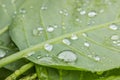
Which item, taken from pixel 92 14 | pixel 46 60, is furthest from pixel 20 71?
pixel 92 14

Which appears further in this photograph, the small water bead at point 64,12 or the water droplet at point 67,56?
the small water bead at point 64,12

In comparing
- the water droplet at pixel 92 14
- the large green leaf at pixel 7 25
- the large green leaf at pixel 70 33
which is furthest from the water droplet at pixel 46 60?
the water droplet at pixel 92 14

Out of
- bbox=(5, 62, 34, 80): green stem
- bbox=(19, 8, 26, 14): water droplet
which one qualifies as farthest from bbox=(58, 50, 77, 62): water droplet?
bbox=(19, 8, 26, 14): water droplet

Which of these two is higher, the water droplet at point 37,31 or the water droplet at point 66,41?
the water droplet at point 37,31

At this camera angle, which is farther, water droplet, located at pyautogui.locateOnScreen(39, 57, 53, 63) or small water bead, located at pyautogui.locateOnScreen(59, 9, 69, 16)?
small water bead, located at pyautogui.locateOnScreen(59, 9, 69, 16)

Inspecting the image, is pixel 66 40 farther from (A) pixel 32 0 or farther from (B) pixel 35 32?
(A) pixel 32 0

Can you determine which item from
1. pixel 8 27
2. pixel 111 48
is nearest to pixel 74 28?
pixel 111 48

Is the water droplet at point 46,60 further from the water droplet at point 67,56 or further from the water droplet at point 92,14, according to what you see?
the water droplet at point 92,14

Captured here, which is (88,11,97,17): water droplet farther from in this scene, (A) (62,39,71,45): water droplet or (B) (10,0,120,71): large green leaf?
(A) (62,39,71,45): water droplet
